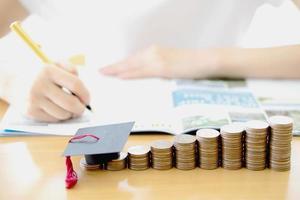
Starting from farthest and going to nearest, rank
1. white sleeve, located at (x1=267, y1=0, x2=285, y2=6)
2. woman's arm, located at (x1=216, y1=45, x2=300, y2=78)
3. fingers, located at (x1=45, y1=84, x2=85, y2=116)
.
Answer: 1. white sleeve, located at (x1=267, y1=0, x2=285, y2=6)
2. woman's arm, located at (x1=216, y1=45, x2=300, y2=78)
3. fingers, located at (x1=45, y1=84, x2=85, y2=116)

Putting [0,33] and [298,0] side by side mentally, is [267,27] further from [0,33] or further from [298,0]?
[0,33]

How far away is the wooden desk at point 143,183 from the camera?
712 mm

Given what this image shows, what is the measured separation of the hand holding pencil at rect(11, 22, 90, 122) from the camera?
0.95m

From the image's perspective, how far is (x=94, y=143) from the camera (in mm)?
782

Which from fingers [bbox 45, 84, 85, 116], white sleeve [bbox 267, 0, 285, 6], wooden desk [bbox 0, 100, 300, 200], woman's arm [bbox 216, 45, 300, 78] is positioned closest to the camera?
wooden desk [bbox 0, 100, 300, 200]

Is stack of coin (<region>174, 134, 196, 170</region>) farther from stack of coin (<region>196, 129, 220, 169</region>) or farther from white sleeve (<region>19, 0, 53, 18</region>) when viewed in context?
white sleeve (<region>19, 0, 53, 18</region>)

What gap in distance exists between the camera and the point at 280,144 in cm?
77

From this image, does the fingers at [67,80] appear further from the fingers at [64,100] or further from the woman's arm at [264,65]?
the woman's arm at [264,65]

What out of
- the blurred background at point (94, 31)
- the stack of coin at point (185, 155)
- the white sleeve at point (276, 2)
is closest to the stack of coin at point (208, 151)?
the stack of coin at point (185, 155)

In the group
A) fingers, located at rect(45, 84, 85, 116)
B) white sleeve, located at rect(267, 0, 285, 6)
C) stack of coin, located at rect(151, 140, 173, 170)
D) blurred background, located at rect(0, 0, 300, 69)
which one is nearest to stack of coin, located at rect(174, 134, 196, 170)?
stack of coin, located at rect(151, 140, 173, 170)

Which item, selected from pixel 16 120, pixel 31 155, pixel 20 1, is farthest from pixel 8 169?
pixel 20 1

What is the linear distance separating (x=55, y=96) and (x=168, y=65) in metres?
0.32

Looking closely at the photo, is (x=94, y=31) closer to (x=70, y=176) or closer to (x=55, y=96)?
(x=55, y=96)

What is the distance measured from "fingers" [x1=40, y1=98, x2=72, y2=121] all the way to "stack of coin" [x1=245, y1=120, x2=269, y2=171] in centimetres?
33
